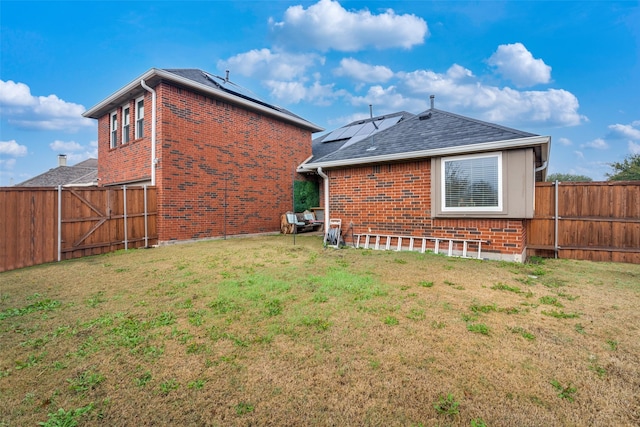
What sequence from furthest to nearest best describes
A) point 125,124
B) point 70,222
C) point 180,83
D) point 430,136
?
1. point 125,124
2. point 180,83
3. point 430,136
4. point 70,222

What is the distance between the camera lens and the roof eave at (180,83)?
27.8 ft

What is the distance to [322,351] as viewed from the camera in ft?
7.84

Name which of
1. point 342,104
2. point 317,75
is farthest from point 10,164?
point 342,104

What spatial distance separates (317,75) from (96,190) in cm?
1420

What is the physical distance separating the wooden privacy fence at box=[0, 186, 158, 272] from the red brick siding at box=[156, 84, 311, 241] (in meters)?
0.64

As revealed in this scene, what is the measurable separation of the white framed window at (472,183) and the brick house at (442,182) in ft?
0.06

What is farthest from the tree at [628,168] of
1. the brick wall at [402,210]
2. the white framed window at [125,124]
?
the white framed window at [125,124]

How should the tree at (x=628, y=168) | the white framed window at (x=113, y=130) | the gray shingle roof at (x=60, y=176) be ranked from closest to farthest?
the white framed window at (x=113, y=130) → the gray shingle roof at (x=60, y=176) → the tree at (x=628, y=168)

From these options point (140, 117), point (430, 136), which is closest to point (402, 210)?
point (430, 136)

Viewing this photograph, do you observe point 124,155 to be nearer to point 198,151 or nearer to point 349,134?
point 198,151

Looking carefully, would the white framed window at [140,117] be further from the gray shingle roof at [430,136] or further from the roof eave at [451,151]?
the roof eave at [451,151]

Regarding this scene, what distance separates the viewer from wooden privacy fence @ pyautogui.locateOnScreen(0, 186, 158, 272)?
19.4ft

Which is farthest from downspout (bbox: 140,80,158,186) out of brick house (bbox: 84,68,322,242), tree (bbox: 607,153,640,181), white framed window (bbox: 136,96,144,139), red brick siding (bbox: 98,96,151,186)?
tree (bbox: 607,153,640,181)

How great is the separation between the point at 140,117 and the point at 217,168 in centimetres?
330
